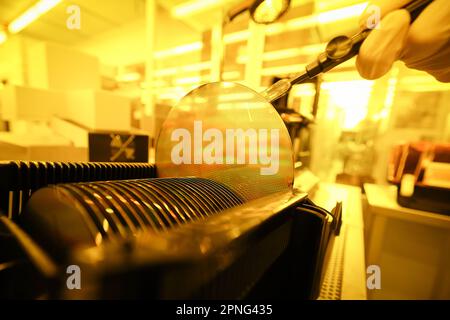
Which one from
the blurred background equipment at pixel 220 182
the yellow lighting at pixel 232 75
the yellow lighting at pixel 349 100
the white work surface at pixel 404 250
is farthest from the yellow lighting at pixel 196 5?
the white work surface at pixel 404 250

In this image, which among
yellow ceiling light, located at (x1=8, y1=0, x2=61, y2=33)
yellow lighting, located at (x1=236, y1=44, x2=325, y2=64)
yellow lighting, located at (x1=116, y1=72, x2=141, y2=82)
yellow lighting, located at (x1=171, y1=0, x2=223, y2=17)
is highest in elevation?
yellow ceiling light, located at (x1=8, y1=0, x2=61, y2=33)

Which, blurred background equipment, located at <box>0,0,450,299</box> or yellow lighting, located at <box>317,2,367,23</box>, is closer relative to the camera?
blurred background equipment, located at <box>0,0,450,299</box>

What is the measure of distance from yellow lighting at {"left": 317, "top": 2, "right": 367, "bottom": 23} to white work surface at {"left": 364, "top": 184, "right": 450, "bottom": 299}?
5.72 feet

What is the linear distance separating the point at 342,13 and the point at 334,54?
7.23ft

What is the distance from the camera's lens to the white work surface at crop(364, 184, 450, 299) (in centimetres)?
134

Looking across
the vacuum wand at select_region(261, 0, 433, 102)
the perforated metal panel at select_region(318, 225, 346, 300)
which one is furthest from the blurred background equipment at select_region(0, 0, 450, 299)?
the vacuum wand at select_region(261, 0, 433, 102)

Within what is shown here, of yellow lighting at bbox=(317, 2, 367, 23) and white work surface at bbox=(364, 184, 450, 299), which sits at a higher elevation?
yellow lighting at bbox=(317, 2, 367, 23)

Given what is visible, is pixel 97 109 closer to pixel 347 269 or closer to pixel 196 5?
pixel 196 5

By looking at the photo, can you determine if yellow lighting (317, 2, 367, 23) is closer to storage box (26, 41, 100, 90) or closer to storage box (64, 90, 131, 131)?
storage box (64, 90, 131, 131)

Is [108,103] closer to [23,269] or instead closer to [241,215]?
[23,269]
